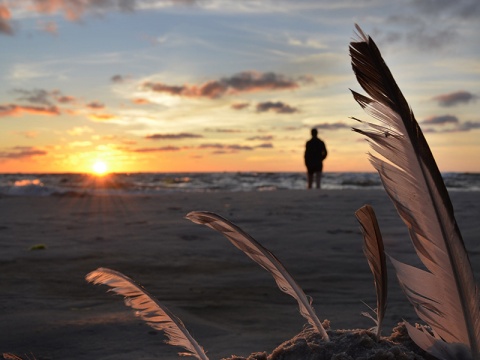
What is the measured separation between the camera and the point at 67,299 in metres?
3.04

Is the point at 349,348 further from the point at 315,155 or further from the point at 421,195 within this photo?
the point at 315,155

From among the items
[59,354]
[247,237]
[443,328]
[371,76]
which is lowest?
[59,354]

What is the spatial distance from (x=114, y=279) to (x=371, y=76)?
102cm

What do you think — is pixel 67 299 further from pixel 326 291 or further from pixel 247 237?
pixel 247 237

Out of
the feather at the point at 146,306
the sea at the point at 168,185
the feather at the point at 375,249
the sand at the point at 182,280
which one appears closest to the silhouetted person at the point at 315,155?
the sea at the point at 168,185

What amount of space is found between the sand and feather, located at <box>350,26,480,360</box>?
117 centimetres

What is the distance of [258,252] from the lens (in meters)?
1.46

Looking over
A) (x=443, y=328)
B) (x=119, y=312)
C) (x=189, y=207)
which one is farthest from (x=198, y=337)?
(x=189, y=207)

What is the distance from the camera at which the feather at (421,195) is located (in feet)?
4.02

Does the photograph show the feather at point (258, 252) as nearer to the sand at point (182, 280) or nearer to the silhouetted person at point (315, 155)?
the sand at point (182, 280)

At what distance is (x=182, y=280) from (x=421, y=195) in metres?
2.55

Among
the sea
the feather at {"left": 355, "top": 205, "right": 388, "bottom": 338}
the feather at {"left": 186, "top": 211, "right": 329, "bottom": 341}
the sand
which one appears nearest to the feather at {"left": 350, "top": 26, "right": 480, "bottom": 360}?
the feather at {"left": 355, "top": 205, "right": 388, "bottom": 338}

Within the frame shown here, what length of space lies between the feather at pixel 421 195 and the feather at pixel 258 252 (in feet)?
1.12

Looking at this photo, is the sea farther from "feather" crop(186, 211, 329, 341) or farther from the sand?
"feather" crop(186, 211, 329, 341)
